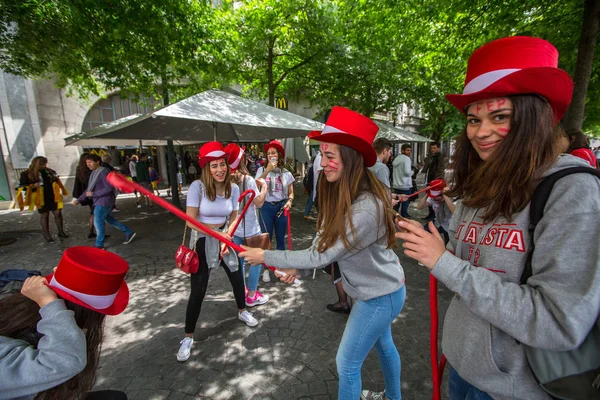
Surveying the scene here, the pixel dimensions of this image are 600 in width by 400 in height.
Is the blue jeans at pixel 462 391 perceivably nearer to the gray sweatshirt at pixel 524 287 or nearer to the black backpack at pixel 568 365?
the gray sweatshirt at pixel 524 287

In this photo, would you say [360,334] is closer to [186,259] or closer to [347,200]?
[347,200]

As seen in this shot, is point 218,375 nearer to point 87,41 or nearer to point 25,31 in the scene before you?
point 87,41

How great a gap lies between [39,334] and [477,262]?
6.48ft

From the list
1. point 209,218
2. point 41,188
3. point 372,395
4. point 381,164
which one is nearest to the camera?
point 372,395

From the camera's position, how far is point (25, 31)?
6.14 meters

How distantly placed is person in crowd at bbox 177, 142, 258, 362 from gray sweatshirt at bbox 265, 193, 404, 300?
1.23 metres

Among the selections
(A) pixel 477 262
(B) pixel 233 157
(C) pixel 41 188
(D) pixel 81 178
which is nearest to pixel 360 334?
(A) pixel 477 262

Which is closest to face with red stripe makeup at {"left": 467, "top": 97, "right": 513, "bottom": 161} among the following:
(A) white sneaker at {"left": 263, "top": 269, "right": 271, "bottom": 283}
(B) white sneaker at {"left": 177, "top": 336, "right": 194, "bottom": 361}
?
(B) white sneaker at {"left": 177, "top": 336, "right": 194, "bottom": 361}

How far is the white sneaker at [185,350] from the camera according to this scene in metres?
2.91

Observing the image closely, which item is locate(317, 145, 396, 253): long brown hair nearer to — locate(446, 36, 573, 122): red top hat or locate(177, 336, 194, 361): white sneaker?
locate(446, 36, 573, 122): red top hat

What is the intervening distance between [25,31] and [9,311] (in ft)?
25.4

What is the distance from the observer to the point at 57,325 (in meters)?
1.27

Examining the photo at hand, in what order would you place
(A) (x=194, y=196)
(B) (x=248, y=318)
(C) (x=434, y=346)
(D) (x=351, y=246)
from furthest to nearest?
(B) (x=248, y=318) < (A) (x=194, y=196) < (D) (x=351, y=246) < (C) (x=434, y=346)

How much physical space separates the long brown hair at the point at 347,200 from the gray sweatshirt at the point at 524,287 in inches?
24.8
